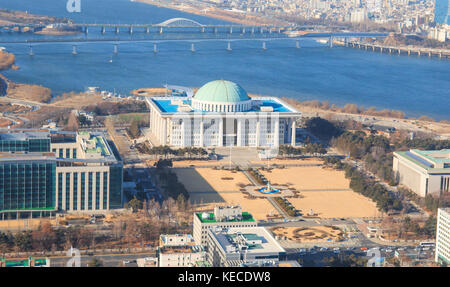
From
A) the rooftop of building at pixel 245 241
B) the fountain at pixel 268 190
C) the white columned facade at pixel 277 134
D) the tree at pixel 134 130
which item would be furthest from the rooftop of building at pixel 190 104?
the rooftop of building at pixel 245 241

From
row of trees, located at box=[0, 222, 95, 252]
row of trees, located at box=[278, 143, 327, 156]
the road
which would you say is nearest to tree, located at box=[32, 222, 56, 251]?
row of trees, located at box=[0, 222, 95, 252]

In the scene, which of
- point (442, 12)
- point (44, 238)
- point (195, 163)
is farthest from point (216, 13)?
point (44, 238)

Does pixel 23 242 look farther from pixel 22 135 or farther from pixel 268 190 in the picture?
pixel 268 190

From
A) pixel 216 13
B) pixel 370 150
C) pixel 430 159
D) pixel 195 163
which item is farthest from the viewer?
pixel 216 13

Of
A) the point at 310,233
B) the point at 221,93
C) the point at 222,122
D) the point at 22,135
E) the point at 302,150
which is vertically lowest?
the point at 310,233
